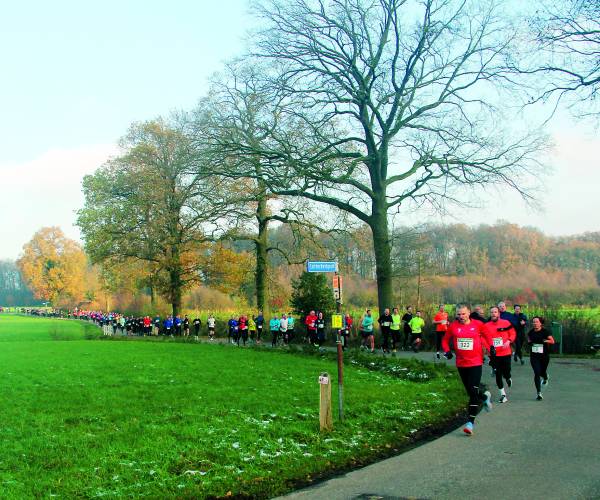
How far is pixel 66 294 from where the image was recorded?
98250 mm

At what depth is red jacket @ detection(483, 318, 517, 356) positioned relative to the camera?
13016mm

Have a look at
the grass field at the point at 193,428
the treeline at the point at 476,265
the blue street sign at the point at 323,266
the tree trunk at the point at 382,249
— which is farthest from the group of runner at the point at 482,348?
the treeline at the point at 476,265

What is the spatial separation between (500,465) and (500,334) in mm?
5834

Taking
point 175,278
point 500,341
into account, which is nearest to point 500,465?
point 500,341

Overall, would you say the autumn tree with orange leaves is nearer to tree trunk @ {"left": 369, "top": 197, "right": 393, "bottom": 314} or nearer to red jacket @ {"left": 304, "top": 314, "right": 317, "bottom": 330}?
red jacket @ {"left": 304, "top": 314, "right": 317, "bottom": 330}

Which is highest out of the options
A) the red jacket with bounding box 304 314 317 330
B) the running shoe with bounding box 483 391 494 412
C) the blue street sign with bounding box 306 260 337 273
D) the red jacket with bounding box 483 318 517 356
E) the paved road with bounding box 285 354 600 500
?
the blue street sign with bounding box 306 260 337 273

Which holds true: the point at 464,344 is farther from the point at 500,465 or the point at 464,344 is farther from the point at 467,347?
the point at 500,465

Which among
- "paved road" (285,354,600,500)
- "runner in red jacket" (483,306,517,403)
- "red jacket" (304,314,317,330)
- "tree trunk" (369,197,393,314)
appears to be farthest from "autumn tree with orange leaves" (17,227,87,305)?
"paved road" (285,354,600,500)

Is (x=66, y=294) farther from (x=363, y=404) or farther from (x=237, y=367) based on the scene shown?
(x=363, y=404)

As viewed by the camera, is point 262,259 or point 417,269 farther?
point 417,269

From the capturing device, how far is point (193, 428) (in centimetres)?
962

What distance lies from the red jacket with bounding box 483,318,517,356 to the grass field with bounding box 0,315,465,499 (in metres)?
1.45

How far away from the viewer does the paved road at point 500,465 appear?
6594 millimetres

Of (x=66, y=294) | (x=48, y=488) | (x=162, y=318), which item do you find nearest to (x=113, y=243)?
(x=162, y=318)
